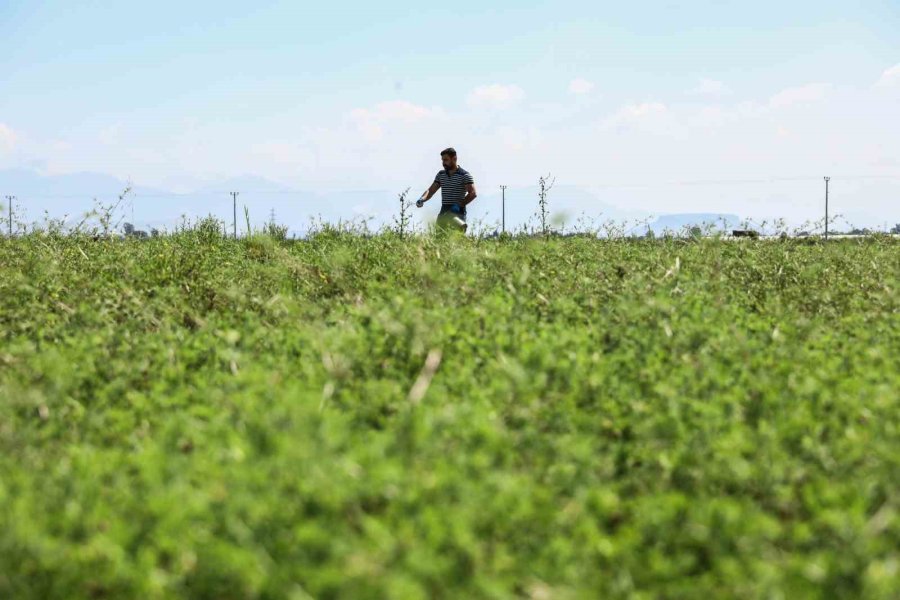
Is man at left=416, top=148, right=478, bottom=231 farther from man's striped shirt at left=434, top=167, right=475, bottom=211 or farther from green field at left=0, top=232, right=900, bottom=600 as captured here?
green field at left=0, top=232, right=900, bottom=600

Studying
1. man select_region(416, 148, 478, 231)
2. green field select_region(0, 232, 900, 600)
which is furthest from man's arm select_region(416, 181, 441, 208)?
green field select_region(0, 232, 900, 600)

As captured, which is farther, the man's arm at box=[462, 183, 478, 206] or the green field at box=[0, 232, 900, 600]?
the man's arm at box=[462, 183, 478, 206]

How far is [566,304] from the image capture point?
6035 millimetres

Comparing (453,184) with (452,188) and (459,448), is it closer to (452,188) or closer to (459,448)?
(452,188)

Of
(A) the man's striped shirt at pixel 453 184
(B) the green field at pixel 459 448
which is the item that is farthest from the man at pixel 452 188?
(B) the green field at pixel 459 448

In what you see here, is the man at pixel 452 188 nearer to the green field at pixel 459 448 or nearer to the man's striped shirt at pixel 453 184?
the man's striped shirt at pixel 453 184

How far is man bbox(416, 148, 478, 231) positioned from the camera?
13.2 m

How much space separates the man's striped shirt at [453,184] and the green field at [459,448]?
648 cm

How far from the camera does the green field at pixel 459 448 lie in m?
2.51

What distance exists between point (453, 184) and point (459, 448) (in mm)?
10346

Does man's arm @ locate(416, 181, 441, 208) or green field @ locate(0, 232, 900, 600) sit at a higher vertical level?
man's arm @ locate(416, 181, 441, 208)

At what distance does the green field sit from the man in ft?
21.2

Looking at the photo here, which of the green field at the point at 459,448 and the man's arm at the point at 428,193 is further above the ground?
the man's arm at the point at 428,193

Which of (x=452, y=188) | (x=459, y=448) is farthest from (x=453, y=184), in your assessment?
(x=459, y=448)
